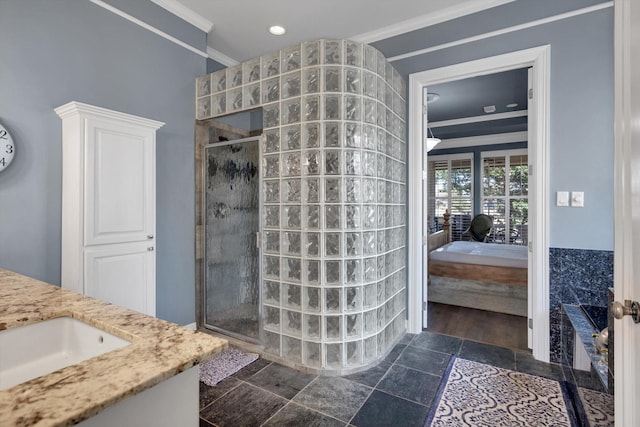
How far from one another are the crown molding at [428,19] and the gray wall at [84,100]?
1691mm

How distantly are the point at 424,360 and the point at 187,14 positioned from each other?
362cm

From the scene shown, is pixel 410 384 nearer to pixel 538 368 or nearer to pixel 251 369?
pixel 538 368

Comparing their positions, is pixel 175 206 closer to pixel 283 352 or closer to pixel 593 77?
pixel 283 352

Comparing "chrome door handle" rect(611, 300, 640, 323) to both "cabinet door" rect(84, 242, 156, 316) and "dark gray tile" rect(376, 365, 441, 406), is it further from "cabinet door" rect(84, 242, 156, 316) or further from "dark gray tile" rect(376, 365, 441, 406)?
"cabinet door" rect(84, 242, 156, 316)

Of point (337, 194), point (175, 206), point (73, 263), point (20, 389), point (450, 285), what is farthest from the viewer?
point (450, 285)

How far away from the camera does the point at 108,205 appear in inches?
86.5

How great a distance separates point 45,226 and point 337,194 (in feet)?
6.49

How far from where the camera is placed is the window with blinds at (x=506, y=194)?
635 cm

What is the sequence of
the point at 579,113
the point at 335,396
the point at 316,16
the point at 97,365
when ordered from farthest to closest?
the point at 316,16, the point at 579,113, the point at 335,396, the point at 97,365

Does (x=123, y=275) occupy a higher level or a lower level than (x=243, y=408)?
higher

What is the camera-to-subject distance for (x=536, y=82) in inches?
97.1

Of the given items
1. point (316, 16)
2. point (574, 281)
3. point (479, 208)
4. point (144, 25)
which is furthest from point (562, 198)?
point (479, 208)

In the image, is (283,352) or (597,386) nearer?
(597,386)

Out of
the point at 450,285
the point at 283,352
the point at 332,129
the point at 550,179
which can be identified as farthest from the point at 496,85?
the point at 283,352
